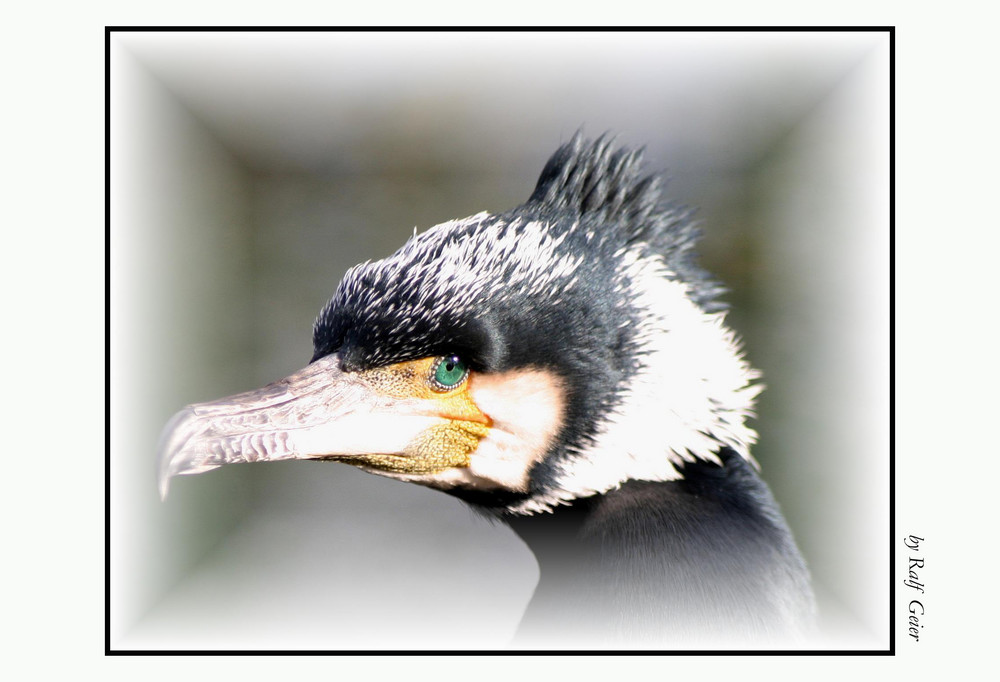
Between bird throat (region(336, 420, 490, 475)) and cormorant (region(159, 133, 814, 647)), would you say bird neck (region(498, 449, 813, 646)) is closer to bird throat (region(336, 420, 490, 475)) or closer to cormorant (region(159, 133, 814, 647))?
cormorant (region(159, 133, 814, 647))

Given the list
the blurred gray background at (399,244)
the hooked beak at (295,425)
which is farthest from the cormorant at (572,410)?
the blurred gray background at (399,244)

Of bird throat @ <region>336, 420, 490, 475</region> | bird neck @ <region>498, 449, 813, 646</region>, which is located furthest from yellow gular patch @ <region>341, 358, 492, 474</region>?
bird neck @ <region>498, 449, 813, 646</region>

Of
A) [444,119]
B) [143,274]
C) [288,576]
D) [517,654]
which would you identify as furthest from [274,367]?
[517,654]

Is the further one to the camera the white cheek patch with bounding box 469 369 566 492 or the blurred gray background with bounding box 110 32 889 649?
the blurred gray background with bounding box 110 32 889 649

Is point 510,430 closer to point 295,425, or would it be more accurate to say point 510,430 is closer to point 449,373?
point 449,373

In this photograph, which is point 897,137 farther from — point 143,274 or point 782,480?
point 143,274

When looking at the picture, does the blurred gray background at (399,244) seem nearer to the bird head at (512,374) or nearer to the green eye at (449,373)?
the bird head at (512,374)
